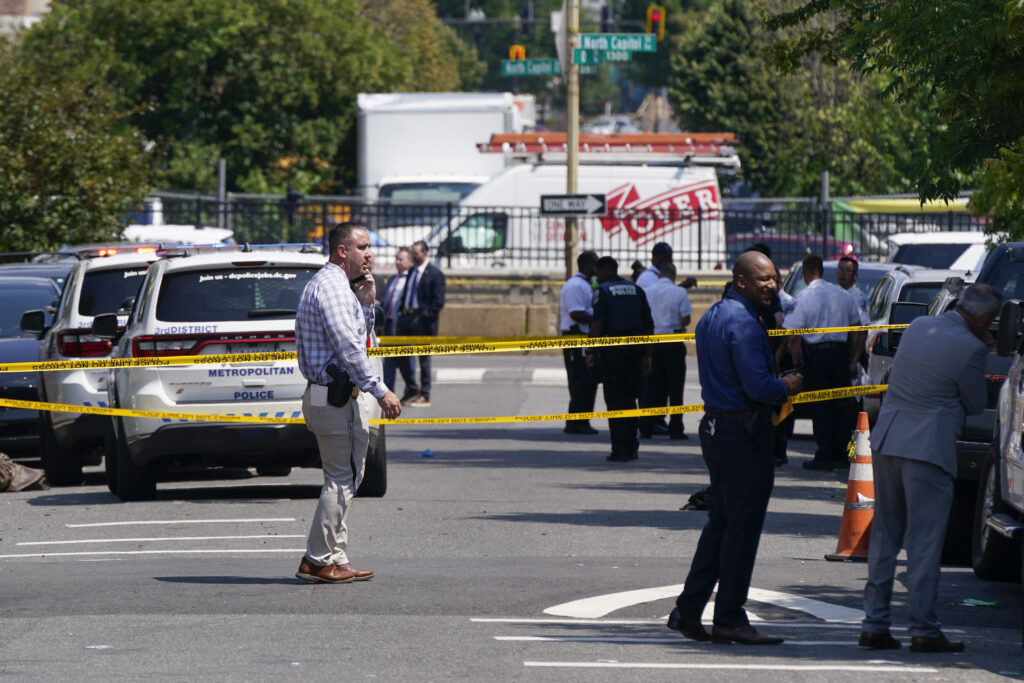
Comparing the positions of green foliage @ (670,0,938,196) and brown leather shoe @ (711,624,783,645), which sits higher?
green foliage @ (670,0,938,196)

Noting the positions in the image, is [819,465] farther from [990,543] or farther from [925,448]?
[925,448]

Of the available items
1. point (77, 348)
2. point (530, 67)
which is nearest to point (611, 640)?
point (77, 348)

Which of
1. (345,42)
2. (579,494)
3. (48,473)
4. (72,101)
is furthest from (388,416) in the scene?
(345,42)

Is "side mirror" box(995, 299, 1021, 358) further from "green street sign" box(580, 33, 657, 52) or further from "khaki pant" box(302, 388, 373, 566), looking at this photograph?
"green street sign" box(580, 33, 657, 52)

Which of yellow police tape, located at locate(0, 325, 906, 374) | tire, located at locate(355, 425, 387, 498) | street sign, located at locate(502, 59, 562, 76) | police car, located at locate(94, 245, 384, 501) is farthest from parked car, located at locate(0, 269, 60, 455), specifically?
street sign, located at locate(502, 59, 562, 76)

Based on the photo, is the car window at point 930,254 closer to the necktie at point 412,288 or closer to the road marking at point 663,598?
Result: the necktie at point 412,288

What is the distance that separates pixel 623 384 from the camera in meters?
15.5

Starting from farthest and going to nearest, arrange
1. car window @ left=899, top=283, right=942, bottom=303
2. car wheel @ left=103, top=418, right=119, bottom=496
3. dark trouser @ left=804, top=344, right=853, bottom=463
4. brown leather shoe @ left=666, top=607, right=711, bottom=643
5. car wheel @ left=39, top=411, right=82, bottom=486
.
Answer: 1. car window @ left=899, top=283, right=942, bottom=303
2. dark trouser @ left=804, top=344, right=853, bottom=463
3. car wheel @ left=39, top=411, right=82, bottom=486
4. car wheel @ left=103, top=418, right=119, bottom=496
5. brown leather shoe @ left=666, top=607, right=711, bottom=643

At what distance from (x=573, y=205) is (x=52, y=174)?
712cm

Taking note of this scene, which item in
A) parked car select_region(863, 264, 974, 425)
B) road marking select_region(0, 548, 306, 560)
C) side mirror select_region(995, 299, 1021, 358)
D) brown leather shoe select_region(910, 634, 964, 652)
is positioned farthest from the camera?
parked car select_region(863, 264, 974, 425)

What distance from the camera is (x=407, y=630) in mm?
8086

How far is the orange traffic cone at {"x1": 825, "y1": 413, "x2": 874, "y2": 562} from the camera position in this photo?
33.5ft

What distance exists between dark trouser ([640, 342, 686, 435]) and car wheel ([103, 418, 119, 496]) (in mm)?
5485

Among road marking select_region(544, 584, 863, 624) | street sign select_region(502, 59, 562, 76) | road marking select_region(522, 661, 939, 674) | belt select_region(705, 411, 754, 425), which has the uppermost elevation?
street sign select_region(502, 59, 562, 76)
